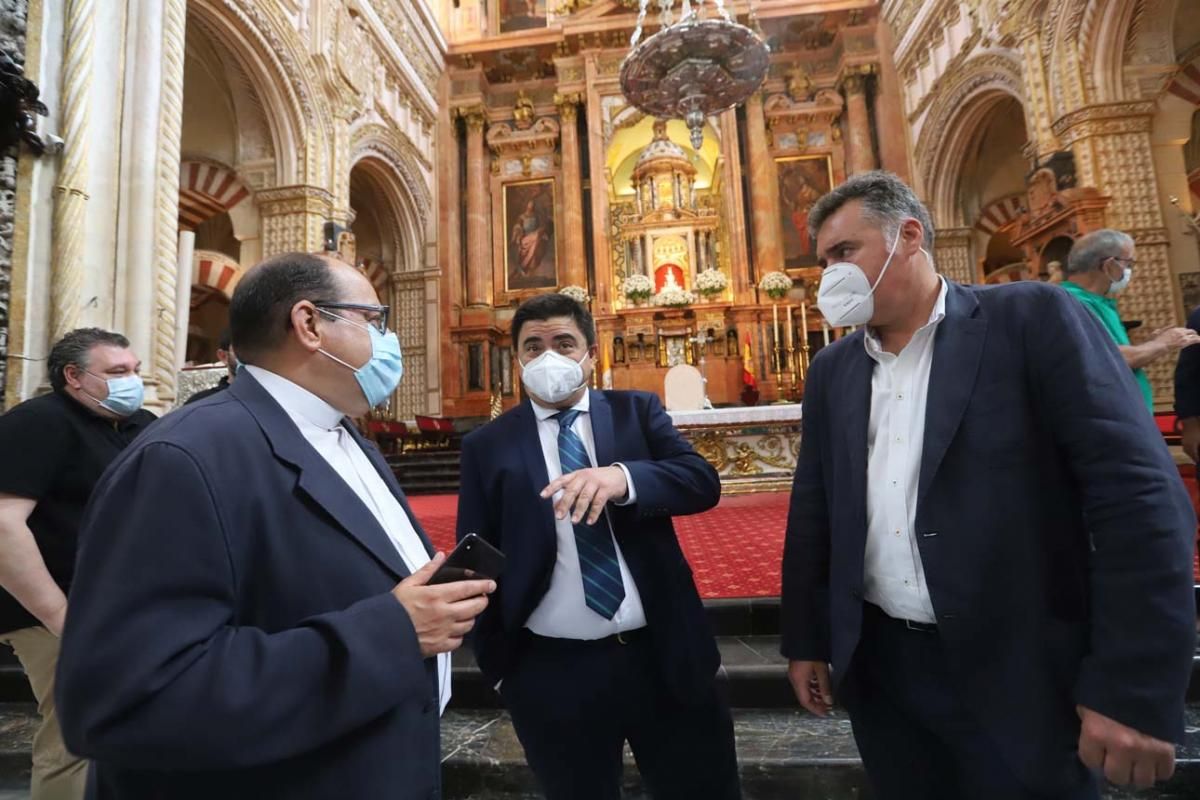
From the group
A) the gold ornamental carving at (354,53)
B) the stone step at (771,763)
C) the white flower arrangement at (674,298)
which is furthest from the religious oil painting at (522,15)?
the stone step at (771,763)

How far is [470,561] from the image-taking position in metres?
0.94

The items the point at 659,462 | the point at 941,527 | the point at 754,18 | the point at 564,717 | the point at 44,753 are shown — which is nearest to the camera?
the point at 941,527

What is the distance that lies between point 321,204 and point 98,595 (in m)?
9.16

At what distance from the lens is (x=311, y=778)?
34.7 inches

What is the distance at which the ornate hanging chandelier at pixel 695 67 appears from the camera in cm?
711

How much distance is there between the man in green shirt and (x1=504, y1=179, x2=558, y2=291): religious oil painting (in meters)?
11.5

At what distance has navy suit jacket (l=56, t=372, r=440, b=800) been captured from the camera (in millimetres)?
738

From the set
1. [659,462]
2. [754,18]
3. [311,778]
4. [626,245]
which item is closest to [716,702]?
[659,462]

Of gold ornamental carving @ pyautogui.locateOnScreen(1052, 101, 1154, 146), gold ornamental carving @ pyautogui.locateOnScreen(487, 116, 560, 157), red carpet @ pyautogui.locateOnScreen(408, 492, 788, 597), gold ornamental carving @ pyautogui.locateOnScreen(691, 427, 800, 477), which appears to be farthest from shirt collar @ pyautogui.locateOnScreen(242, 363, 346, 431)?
gold ornamental carving @ pyautogui.locateOnScreen(487, 116, 560, 157)

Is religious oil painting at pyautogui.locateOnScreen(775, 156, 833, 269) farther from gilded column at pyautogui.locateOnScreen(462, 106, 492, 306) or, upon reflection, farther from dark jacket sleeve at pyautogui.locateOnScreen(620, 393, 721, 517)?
dark jacket sleeve at pyautogui.locateOnScreen(620, 393, 721, 517)

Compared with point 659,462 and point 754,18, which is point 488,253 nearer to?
point 754,18

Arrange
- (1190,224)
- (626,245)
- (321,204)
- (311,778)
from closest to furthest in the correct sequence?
(311,778) → (1190,224) → (321,204) → (626,245)

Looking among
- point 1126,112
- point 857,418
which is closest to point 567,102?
point 1126,112

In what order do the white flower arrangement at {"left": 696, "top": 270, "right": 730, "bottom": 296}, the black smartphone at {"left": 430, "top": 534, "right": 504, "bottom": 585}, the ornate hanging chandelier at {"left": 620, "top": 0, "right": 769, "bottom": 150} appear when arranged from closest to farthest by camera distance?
the black smartphone at {"left": 430, "top": 534, "right": 504, "bottom": 585}, the ornate hanging chandelier at {"left": 620, "top": 0, "right": 769, "bottom": 150}, the white flower arrangement at {"left": 696, "top": 270, "right": 730, "bottom": 296}
